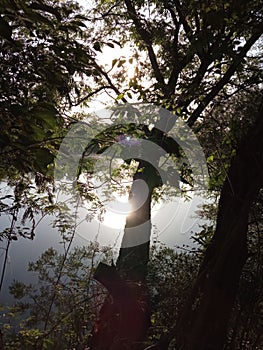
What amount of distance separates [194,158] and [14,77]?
3.78m

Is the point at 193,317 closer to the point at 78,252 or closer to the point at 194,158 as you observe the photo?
the point at 194,158

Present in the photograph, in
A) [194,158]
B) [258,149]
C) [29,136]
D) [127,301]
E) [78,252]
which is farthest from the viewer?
[78,252]

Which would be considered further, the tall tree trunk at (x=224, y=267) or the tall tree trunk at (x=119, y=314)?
the tall tree trunk at (x=119, y=314)

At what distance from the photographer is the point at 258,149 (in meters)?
1.27

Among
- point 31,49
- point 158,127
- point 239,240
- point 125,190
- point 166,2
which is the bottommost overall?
point 239,240

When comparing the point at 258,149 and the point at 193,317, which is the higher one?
the point at 258,149

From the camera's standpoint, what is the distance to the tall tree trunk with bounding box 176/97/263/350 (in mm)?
1118

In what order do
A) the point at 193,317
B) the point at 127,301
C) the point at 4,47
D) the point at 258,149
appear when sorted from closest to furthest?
the point at 4,47
the point at 193,317
the point at 258,149
the point at 127,301

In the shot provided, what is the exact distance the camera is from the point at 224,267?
116cm

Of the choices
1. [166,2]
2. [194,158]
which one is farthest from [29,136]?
[166,2]

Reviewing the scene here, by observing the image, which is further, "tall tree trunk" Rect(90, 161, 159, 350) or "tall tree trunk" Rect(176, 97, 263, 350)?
"tall tree trunk" Rect(90, 161, 159, 350)

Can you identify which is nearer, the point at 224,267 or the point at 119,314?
the point at 224,267

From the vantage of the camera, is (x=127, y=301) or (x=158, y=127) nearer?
(x=127, y=301)

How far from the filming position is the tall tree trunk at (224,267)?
3.67 feet
